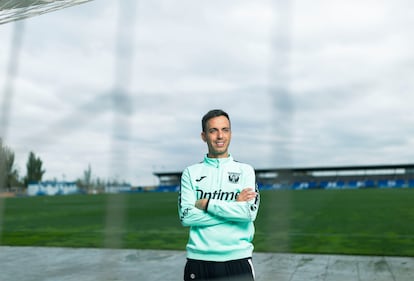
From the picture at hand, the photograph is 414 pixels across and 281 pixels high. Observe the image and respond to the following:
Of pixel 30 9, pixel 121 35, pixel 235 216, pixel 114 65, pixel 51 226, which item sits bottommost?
pixel 51 226

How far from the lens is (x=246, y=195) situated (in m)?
1.83

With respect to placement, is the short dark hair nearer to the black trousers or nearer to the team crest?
the team crest

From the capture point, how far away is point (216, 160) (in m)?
1.86

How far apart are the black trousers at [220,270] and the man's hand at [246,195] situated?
0.25 m

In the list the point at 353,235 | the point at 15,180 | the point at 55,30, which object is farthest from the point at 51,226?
the point at 55,30

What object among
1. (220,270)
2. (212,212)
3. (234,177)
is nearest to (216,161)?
(234,177)

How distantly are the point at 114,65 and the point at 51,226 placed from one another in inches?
381

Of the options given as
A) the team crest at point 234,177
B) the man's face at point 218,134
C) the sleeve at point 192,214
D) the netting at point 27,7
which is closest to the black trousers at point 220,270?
the sleeve at point 192,214

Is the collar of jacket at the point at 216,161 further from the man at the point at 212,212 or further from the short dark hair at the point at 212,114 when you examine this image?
the short dark hair at the point at 212,114

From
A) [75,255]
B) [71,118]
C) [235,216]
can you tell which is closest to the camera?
[235,216]

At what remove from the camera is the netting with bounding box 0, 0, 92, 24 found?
2549mm

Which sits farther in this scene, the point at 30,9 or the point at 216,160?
the point at 30,9

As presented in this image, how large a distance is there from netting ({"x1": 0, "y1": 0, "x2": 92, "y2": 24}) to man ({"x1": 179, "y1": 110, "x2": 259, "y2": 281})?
116 cm

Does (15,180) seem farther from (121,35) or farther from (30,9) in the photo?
(121,35)
